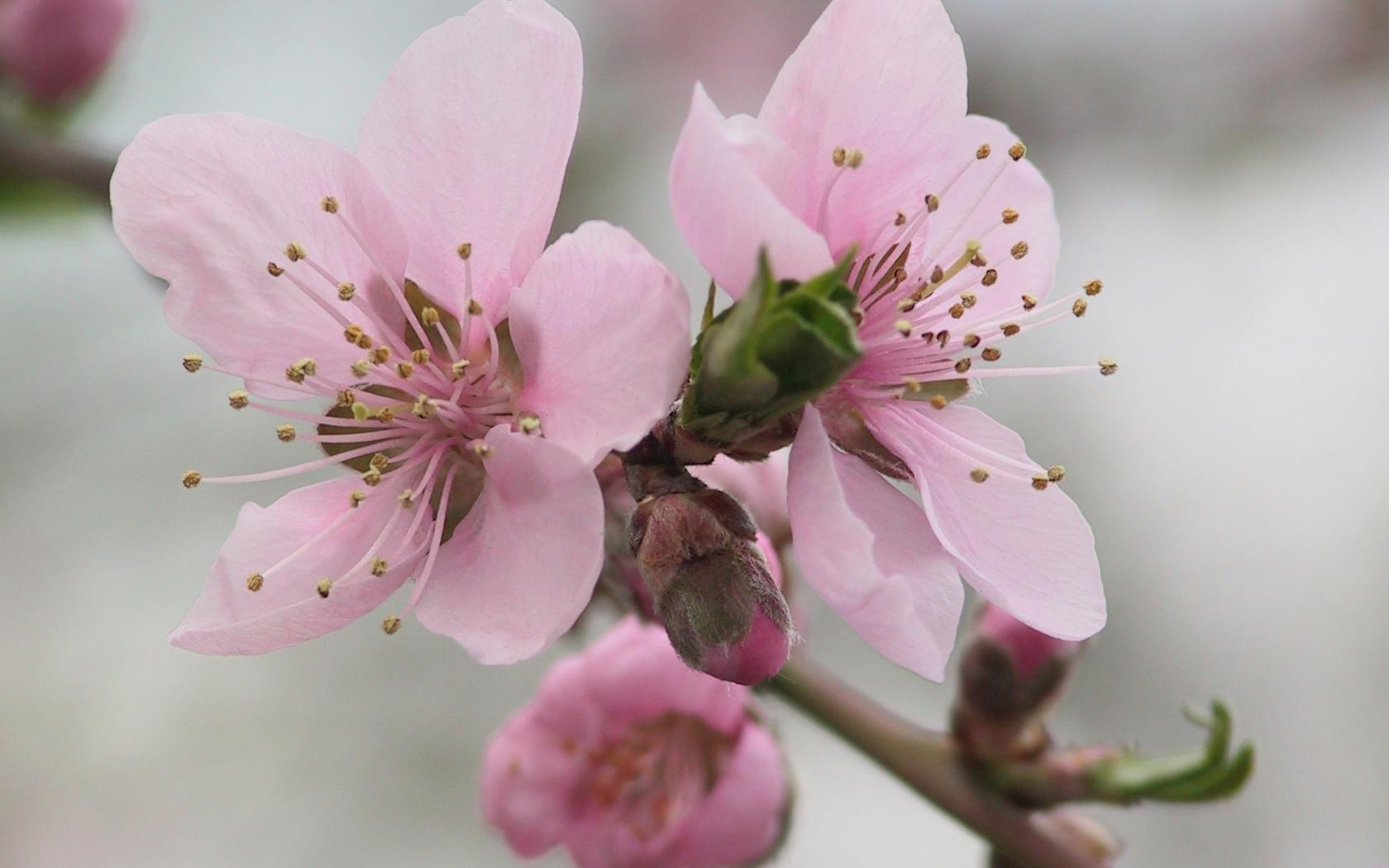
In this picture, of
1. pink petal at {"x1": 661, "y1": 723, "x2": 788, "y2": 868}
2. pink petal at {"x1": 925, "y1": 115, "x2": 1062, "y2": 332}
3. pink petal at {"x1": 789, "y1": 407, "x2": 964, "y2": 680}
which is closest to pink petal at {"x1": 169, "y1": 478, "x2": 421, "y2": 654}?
pink petal at {"x1": 789, "y1": 407, "x2": 964, "y2": 680}

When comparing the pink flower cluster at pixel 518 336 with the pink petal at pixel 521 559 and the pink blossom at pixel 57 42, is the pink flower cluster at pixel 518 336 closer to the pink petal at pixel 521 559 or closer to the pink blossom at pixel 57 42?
the pink petal at pixel 521 559

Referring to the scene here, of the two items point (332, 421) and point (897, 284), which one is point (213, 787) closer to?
point (332, 421)

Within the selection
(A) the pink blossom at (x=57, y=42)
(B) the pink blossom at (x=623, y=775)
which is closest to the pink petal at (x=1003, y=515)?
(B) the pink blossom at (x=623, y=775)

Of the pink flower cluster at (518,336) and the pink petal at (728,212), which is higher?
the pink petal at (728,212)

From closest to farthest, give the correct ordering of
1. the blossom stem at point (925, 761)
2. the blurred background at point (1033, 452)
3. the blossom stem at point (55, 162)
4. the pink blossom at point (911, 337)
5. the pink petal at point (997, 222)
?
the pink blossom at point (911, 337)
the pink petal at point (997, 222)
the blossom stem at point (925, 761)
the blossom stem at point (55, 162)
the blurred background at point (1033, 452)

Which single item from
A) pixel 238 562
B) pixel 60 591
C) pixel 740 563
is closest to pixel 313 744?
pixel 60 591

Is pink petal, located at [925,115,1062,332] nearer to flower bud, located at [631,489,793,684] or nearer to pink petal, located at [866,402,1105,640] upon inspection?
pink petal, located at [866,402,1105,640]

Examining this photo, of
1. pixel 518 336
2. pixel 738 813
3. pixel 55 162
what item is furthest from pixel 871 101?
pixel 55 162
